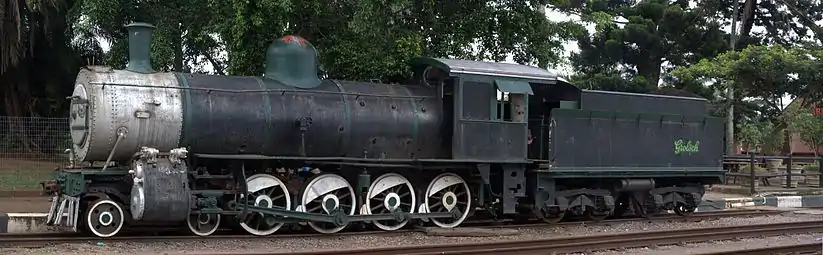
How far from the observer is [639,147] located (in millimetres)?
13500

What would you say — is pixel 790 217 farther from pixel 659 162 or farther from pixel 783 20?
pixel 783 20

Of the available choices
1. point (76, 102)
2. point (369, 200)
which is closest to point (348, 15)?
point (369, 200)

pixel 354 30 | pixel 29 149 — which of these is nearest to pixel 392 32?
pixel 354 30

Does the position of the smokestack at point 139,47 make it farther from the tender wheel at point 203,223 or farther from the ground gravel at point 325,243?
the ground gravel at point 325,243

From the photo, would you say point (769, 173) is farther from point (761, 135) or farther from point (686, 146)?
point (686, 146)

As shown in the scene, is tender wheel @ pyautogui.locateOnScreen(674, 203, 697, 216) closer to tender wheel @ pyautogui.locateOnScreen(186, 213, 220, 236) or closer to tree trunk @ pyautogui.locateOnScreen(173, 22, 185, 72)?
tender wheel @ pyautogui.locateOnScreen(186, 213, 220, 236)

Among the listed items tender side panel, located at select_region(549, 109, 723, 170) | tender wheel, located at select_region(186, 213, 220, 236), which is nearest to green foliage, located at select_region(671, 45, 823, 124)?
tender side panel, located at select_region(549, 109, 723, 170)

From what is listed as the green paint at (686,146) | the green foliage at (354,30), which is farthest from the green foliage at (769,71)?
the green paint at (686,146)

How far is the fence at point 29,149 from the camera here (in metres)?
14.4

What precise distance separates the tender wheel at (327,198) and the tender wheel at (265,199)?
323 mm

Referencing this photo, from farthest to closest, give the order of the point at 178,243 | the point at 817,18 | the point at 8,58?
1. the point at 817,18
2. the point at 8,58
3. the point at 178,243

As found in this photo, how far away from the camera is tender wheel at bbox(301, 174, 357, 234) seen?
418 inches

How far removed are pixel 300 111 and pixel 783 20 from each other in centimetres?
2852

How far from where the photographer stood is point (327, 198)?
10.7 m
